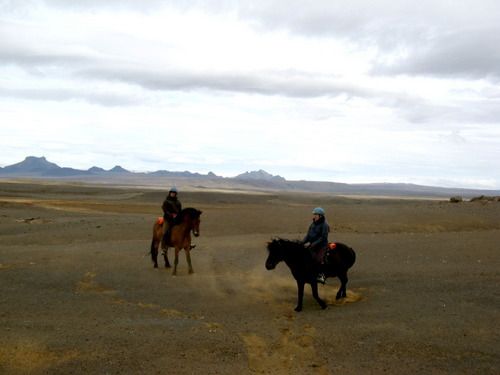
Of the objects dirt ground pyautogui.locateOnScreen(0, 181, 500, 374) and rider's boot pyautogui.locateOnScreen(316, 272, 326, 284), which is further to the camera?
rider's boot pyautogui.locateOnScreen(316, 272, 326, 284)

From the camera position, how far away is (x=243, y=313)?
11406 mm

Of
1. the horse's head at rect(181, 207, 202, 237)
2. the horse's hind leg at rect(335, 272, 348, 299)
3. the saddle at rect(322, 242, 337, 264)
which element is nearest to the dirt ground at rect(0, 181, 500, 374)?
the horse's hind leg at rect(335, 272, 348, 299)

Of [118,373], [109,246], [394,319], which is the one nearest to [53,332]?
[118,373]

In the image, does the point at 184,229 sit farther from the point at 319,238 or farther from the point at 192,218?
the point at 319,238

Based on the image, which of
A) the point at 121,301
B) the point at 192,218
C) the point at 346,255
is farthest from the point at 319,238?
the point at 192,218

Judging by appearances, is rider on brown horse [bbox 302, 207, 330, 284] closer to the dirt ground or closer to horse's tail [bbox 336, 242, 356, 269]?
horse's tail [bbox 336, 242, 356, 269]

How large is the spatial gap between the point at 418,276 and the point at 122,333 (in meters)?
8.31

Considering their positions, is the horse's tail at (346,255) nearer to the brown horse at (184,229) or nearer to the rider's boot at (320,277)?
the rider's boot at (320,277)

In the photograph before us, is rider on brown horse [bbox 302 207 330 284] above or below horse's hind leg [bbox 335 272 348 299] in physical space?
above

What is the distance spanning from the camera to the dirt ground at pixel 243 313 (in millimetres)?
8594

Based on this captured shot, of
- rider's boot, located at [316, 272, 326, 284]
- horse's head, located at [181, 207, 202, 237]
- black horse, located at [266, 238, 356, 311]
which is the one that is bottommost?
rider's boot, located at [316, 272, 326, 284]

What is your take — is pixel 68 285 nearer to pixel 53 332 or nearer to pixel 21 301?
pixel 21 301

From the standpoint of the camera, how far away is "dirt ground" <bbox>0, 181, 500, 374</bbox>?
859 cm

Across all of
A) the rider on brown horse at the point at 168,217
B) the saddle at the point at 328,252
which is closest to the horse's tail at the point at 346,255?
the saddle at the point at 328,252
